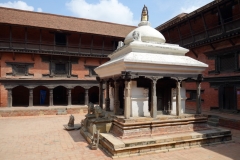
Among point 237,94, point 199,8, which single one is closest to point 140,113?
point 237,94

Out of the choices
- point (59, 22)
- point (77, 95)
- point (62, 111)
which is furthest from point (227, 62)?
point (59, 22)

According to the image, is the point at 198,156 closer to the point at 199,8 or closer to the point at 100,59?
the point at 199,8

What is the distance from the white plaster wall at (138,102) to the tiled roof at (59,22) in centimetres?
1467

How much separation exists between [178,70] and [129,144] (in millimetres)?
4228

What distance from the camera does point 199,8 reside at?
16.4 m

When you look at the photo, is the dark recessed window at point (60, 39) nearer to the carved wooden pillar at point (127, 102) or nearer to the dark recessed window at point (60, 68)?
the dark recessed window at point (60, 68)

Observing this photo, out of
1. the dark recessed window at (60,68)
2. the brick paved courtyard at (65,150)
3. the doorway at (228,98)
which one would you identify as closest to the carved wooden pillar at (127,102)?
the brick paved courtyard at (65,150)

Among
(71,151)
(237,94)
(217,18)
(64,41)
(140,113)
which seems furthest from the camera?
(64,41)

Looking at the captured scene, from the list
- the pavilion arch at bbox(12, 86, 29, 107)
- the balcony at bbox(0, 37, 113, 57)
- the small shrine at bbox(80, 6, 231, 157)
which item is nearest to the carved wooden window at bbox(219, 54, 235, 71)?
the small shrine at bbox(80, 6, 231, 157)

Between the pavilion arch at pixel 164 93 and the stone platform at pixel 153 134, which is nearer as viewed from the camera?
the stone platform at pixel 153 134

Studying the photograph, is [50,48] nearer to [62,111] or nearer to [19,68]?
[19,68]

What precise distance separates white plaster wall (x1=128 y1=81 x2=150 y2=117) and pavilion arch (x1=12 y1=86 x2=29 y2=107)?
17.5m

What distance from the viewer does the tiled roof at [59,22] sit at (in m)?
19.4

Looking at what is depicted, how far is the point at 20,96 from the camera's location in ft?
72.1
